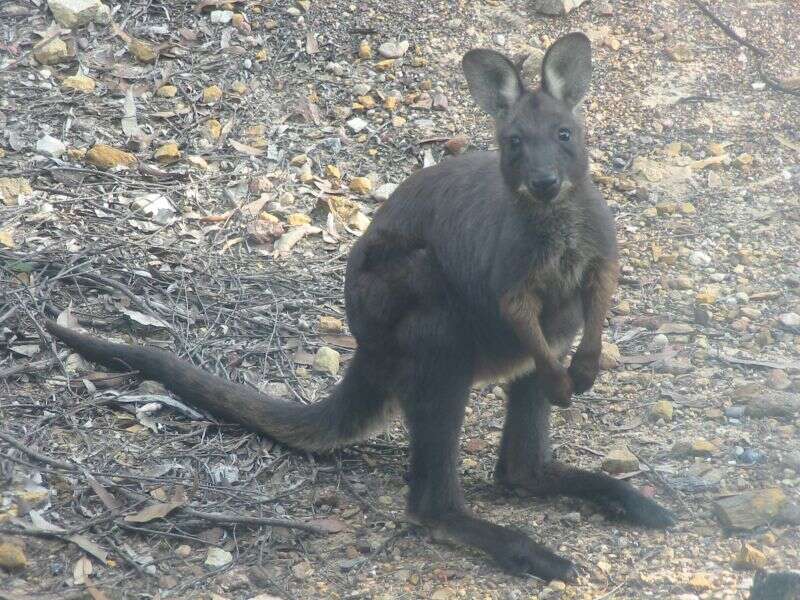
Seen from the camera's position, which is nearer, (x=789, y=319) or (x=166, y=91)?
(x=789, y=319)

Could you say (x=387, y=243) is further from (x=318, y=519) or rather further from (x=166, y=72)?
(x=166, y=72)

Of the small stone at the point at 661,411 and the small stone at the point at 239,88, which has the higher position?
the small stone at the point at 239,88

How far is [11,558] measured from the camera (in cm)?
426

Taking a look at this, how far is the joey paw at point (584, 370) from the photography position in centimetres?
472

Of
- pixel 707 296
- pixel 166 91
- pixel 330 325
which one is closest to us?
pixel 330 325

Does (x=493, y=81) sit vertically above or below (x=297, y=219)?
above

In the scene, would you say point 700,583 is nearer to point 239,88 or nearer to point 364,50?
point 239,88

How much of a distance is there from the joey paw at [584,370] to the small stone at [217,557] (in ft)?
5.38

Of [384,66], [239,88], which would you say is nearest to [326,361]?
[239,88]

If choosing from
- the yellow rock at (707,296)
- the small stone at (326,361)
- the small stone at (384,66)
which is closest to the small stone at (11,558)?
the small stone at (326,361)

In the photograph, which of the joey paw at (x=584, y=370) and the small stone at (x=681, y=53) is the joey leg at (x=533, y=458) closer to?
the joey paw at (x=584, y=370)

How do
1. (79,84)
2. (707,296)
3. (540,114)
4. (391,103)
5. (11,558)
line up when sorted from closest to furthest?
(11,558) → (540,114) → (707,296) → (79,84) → (391,103)

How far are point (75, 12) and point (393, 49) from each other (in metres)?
2.27

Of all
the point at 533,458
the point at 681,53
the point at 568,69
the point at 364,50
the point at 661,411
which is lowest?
the point at 533,458
